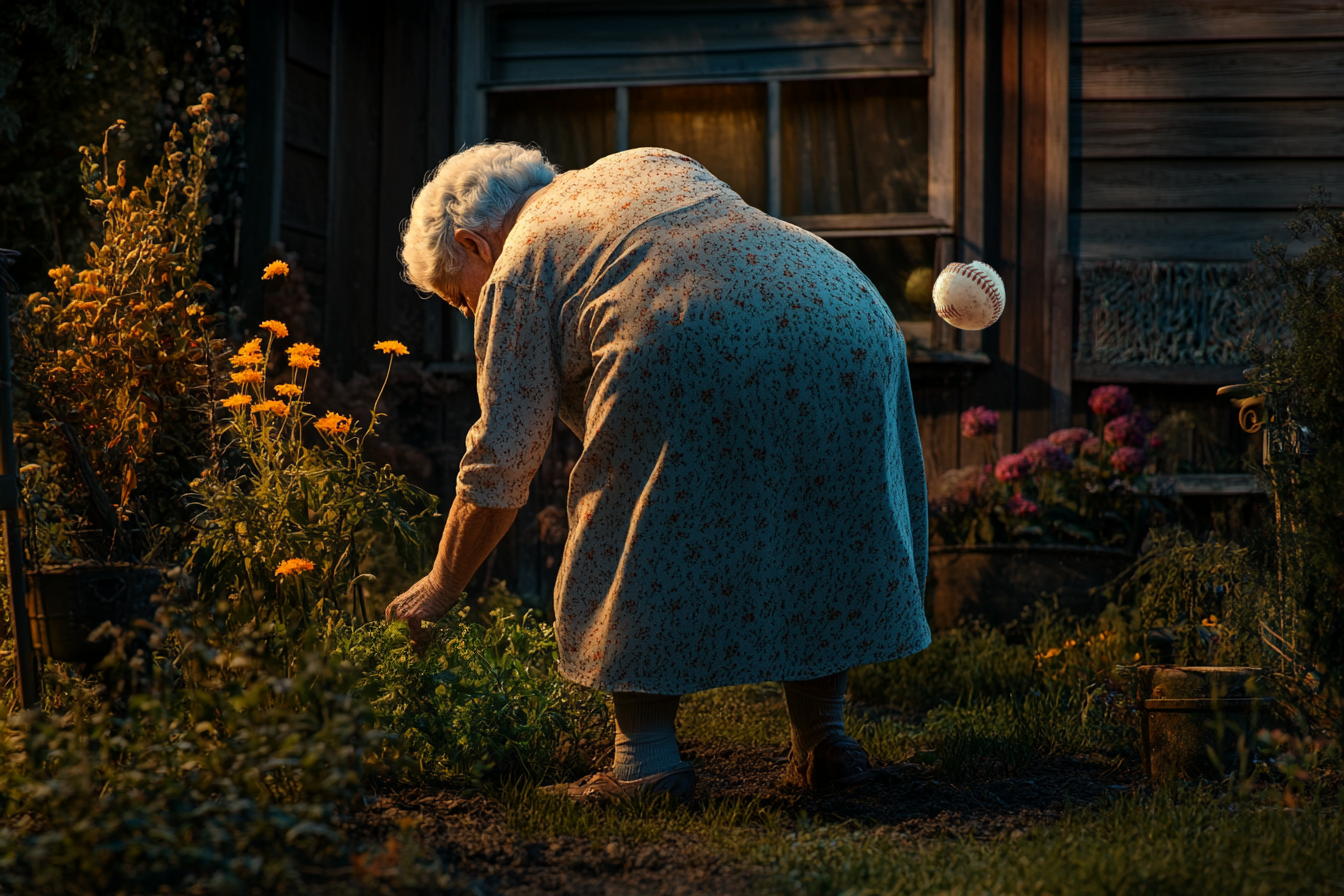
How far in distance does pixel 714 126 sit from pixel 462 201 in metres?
2.85

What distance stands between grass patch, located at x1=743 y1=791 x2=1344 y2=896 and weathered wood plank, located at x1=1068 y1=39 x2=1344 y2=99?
3.54m

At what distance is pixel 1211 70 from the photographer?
15.7ft

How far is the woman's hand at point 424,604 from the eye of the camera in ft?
8.07

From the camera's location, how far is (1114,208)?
486 centimetres

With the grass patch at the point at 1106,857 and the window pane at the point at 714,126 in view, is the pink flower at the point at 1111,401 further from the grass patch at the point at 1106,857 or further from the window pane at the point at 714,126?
the grass patch at the point at 1106,857

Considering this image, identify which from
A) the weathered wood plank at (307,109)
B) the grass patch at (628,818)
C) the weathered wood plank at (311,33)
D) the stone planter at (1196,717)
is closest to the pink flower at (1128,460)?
the stone planter at (1196,717)

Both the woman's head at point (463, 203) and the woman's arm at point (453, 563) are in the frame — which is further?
the woman's head at point (463, 203)

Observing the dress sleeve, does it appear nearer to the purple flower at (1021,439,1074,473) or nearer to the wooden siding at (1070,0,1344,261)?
the purple flower at (1021,439,1074,473)

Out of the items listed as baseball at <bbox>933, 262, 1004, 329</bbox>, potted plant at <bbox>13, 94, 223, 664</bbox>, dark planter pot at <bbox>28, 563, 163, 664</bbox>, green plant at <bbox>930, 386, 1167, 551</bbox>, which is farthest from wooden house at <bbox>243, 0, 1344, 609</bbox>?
dark planter pot at <bbox>28, 563, 163, 664</bbox>

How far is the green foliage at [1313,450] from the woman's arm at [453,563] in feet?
5.13

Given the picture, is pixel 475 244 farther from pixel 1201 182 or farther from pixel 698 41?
pixel 1201 182

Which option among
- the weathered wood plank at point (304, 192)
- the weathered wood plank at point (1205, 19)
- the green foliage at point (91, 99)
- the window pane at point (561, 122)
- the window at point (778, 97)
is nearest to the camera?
the green foliage at point (91, 99)

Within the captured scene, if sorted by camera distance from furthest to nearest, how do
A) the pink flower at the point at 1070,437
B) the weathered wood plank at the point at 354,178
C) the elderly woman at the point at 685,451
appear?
the weathered wood plank at the point at 354,178 < the pink flower at the point at 1070,437 < the elderly woman at the point at 685,451

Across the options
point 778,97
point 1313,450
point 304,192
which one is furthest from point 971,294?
point 304,192
